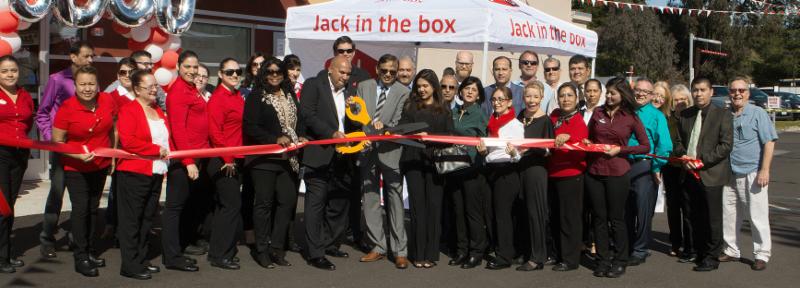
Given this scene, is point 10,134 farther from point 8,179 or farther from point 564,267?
point 564,267

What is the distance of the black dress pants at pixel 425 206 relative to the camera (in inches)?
256

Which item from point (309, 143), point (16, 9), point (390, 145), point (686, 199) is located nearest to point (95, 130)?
Result: point (309, 143)

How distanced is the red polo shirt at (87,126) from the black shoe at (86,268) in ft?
2.30

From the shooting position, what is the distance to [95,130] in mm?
5898

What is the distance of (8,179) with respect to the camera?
19.6 ft

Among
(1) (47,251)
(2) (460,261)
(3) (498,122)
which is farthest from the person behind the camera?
(2) (460,261)

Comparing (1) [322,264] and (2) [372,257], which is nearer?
(1) [322,264]

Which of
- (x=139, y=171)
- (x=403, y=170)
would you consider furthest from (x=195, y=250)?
(x=403, y=170)

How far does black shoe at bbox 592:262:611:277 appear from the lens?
6359 mm

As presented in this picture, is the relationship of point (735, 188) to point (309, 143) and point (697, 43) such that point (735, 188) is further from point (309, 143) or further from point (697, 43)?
point (697, 43)

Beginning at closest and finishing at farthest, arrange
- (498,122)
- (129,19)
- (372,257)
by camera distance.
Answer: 1. (498,122)
2. (372,257)
3. (129,19)

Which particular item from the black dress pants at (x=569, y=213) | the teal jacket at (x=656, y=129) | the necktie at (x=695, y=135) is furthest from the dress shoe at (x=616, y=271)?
the necktie at (x=695, y=135)

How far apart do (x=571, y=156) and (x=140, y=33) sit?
19.7 feet

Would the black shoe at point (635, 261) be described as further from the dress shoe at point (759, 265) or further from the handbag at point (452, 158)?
the handbag at point (452, 158)
